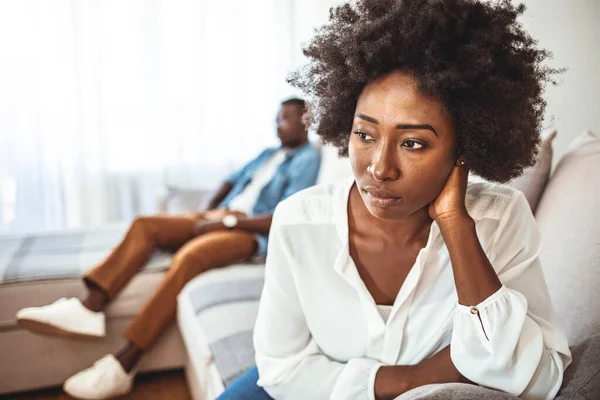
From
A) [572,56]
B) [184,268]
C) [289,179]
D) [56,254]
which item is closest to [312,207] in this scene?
[572,56]

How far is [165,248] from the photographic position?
2516 mm

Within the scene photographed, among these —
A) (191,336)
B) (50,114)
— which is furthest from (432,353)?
(50,114)

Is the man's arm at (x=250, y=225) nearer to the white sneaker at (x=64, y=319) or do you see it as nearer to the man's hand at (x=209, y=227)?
the man's hand at (x=209, y=227)

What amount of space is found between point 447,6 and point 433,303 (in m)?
0.49

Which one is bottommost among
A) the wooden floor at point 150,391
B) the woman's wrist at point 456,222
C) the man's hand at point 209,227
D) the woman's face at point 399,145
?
the wooden floor at point 150,391

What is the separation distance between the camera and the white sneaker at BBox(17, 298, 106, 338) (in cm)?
200

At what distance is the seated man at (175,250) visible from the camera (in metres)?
2.03

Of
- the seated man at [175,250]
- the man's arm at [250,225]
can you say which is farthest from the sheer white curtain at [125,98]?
the man's arm at [250,225]

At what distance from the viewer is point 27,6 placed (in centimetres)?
329

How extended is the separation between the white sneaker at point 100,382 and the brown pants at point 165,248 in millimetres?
115

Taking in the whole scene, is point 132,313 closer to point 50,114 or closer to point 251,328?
point 251,328

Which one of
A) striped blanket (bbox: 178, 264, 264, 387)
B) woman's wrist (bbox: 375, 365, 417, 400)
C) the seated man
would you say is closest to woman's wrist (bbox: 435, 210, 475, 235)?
woman's wrist (bbox: 375, 365, 417, 400)

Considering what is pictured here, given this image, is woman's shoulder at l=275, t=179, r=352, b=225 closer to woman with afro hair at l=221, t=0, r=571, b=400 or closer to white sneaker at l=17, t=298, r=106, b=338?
woman with afro hair at l=221, t=0, r=571, b=400

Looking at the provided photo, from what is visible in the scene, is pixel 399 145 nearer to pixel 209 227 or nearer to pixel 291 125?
pixel 209 227
